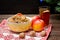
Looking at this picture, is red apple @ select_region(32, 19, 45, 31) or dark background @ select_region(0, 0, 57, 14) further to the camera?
dark background @ select_region(0, 0, 57, 14)

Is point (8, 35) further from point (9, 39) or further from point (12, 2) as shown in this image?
point (12, 2)

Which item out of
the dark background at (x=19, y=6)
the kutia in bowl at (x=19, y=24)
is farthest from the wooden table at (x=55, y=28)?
the dark background at (x=19, y=6)

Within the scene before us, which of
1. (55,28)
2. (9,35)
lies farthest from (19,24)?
(55,28)

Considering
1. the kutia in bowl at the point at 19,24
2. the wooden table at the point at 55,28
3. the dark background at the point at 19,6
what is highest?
the dark background at the point at 19,6

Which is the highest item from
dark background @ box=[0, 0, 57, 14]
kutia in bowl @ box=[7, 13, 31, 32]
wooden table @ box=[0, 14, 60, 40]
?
dark background @ box=[0, 0, 57, 14]

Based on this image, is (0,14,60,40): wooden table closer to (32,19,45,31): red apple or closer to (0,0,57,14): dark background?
(32,19,45,31): red apple

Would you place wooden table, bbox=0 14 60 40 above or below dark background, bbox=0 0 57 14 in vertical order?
below

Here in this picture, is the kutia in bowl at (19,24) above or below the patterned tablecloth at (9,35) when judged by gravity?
above

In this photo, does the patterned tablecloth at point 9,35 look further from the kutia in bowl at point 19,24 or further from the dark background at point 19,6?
the dark background at point 19,6

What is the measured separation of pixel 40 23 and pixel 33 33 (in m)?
0.11

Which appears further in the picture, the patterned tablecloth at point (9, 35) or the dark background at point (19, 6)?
the dark background at point (19, 6)

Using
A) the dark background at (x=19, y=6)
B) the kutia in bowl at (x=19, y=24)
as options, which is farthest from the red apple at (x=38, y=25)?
the dark background at (x=19, y=6)

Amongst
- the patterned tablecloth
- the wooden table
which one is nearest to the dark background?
the wooden table

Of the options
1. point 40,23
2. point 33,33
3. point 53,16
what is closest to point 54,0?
point 53,16
